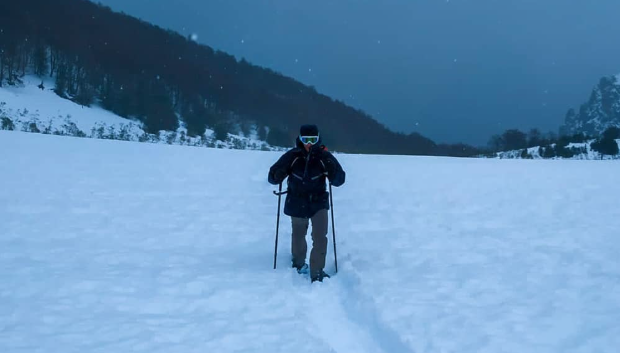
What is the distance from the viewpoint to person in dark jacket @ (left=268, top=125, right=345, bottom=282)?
5934 mm

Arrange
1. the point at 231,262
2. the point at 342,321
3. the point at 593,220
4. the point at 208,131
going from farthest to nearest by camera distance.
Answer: the point at 208,131 < the point at 593,220 < the point at 231,262 < the point at 342,321

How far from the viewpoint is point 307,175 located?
5.98 m

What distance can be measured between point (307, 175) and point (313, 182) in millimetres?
118

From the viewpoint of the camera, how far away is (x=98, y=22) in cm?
12075

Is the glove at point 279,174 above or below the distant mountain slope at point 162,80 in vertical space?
below

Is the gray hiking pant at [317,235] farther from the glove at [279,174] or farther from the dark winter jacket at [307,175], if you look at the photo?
the glove at [279,174]

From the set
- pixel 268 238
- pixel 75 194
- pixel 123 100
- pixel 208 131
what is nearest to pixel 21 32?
pixel 123 100

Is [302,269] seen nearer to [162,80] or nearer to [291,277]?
[291,277]

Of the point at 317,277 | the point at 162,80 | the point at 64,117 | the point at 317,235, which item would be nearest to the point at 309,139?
the point at 317,235

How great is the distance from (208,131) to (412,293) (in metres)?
96.5

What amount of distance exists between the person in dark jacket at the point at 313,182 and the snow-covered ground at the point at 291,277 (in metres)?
0.48

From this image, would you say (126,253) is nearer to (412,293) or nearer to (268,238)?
(268,238)

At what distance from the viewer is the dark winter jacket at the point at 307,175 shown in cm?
594

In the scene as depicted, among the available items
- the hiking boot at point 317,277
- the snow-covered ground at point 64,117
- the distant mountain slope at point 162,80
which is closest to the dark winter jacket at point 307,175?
the hiking boot at point 317,277
